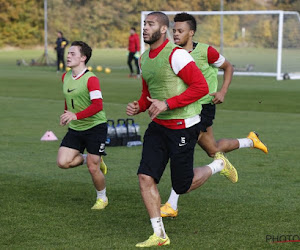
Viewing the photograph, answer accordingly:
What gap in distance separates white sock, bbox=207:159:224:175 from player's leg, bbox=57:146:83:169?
5.37ft

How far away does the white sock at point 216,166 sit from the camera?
8.64 metres

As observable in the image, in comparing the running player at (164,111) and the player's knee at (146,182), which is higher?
the running player at (164,111)

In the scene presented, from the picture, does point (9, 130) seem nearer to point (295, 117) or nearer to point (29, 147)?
point (29, 147)

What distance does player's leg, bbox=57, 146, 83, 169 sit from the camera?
9.27m

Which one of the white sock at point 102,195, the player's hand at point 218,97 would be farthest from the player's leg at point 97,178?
the player's hand at point 218,97

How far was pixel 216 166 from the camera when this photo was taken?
8.73m

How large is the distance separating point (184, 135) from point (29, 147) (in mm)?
7026

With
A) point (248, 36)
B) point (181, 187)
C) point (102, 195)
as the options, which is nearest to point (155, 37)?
point (181, 187)

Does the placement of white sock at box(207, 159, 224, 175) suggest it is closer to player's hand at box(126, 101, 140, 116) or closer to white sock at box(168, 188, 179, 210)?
white sock at box(168, 188, 179, 210)

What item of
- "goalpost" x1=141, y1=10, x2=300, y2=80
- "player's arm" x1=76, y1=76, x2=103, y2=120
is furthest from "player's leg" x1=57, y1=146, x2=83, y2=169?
"goalpost" x1=141, y1=10, x2=300, y2=80

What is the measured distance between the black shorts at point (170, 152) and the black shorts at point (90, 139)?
1.58m

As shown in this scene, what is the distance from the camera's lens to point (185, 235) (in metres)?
7.86

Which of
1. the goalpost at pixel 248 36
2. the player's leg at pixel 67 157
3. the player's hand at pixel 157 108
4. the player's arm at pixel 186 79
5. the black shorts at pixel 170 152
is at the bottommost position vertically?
the goalpost at pixel 248 36

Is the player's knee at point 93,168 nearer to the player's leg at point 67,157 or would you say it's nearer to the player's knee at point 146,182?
the player's leg at point 67,157
